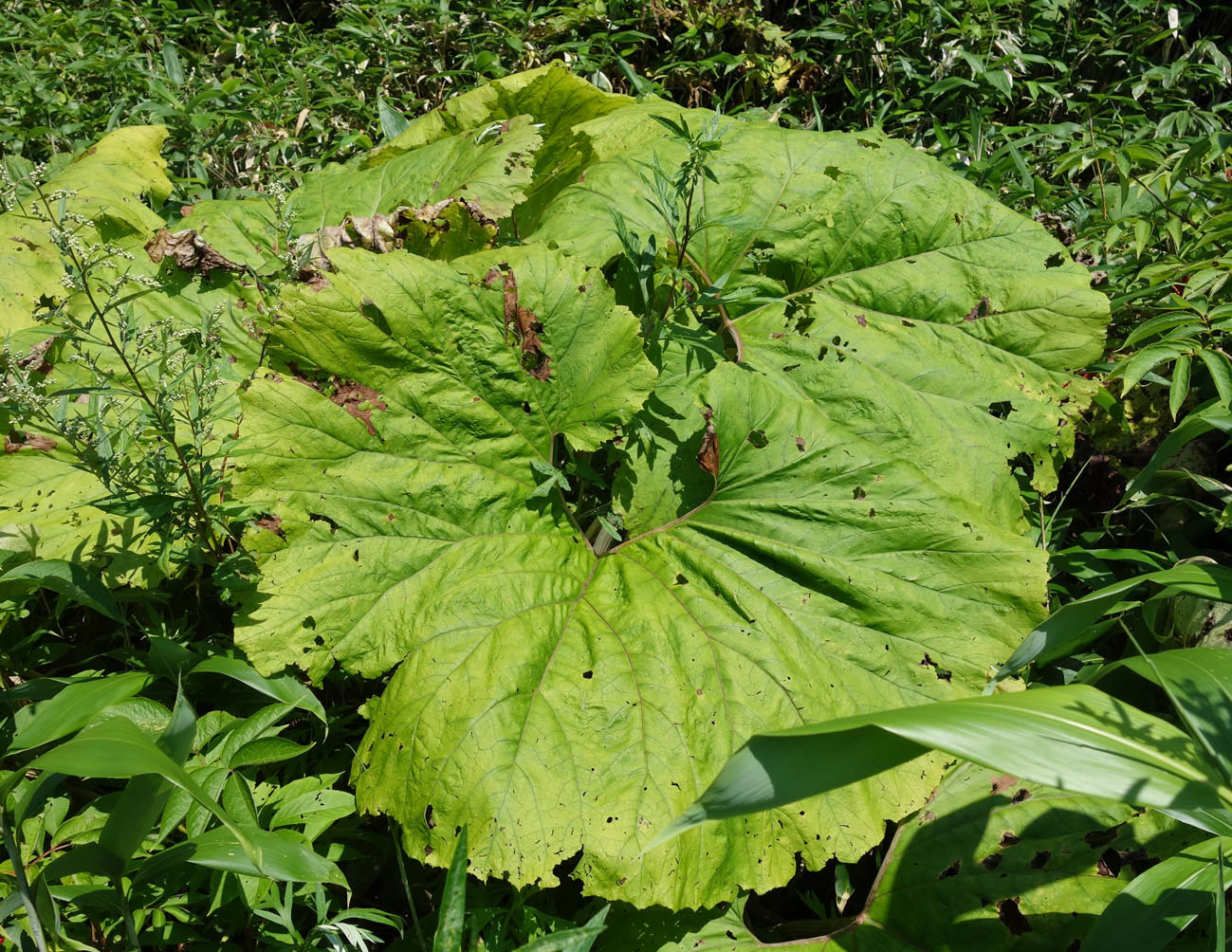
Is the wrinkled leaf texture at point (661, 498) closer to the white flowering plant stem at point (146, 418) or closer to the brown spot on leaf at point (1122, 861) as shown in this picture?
the white flowering plant stem at point (146, 418)

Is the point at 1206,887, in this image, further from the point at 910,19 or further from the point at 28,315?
the point at 910,19

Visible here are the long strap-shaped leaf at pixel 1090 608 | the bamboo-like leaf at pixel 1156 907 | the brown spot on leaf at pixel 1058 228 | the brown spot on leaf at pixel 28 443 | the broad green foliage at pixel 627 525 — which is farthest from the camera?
Answer: the brown spot on leaf at pixel 1058 228

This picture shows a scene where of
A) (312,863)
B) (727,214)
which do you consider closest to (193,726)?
(312,863)

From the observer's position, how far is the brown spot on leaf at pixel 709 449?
2270 millimetres

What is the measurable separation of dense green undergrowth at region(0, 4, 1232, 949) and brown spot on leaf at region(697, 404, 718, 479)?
0.4 inches

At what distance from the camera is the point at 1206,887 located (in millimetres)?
1562

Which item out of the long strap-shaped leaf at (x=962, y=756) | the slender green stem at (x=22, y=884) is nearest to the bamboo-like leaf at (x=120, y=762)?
the slender green stem at (x=22, y=884)

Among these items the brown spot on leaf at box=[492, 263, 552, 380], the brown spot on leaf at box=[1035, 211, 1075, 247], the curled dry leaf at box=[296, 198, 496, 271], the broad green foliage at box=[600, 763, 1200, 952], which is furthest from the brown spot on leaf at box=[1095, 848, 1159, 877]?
the brown spot on leaf at box=[1035, 211, 1075, 247]

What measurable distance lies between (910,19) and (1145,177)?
167 cm

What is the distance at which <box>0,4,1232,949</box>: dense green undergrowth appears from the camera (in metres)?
1.80

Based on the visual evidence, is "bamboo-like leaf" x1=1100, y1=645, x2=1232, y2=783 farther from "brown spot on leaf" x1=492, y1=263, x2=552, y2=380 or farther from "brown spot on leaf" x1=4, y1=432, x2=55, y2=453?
"brown spot on leaf" x1=4, y1=432, x2=55, y2=453

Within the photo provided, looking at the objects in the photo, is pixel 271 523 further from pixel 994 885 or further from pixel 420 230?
pixel 994 885

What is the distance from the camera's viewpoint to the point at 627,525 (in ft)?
7.55

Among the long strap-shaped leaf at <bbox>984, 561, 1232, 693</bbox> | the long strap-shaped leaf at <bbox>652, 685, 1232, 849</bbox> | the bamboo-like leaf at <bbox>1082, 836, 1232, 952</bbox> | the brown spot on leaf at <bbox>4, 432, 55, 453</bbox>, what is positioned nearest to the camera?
the long strap-shaped leaf at <bbox>652, 685, 1232, 849</bbox>
